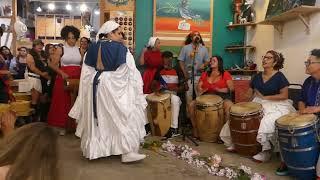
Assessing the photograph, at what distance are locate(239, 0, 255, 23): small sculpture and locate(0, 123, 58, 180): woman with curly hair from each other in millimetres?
5601

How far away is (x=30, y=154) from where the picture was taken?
1171 mm

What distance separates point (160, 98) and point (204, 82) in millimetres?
640

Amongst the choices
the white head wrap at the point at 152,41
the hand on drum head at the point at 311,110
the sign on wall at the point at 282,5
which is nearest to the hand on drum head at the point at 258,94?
the hand on drum head at the point at 311,110

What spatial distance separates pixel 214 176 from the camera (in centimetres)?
376

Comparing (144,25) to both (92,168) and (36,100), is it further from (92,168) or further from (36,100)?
(92,168)

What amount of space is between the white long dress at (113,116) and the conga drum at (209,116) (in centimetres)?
113

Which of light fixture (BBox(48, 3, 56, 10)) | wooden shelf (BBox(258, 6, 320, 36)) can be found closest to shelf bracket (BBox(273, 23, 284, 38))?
wooden shelf (BBox(258, 6, 320, 36))

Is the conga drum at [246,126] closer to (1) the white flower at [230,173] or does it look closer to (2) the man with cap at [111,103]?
(1) the white flower at [230,173]

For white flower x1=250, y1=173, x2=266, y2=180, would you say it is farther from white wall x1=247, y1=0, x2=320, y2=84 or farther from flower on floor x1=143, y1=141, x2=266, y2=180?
white wall x1=247, y1=0, x2=320, y2=84

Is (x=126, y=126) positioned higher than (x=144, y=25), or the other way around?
(x=144, y=25)

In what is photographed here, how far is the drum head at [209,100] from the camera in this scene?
4969 mm

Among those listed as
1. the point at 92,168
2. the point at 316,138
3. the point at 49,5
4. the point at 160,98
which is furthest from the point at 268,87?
the point at 49,5

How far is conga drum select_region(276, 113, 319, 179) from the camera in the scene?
3.35 m

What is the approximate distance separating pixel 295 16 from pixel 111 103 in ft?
8.57
